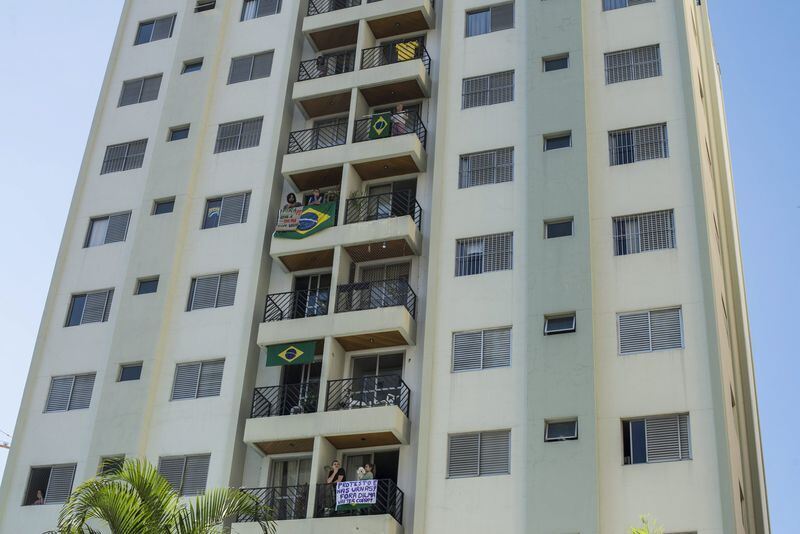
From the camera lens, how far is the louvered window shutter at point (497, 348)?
3469 centimetres

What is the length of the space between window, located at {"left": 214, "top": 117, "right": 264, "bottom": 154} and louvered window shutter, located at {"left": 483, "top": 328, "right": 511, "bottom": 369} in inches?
560

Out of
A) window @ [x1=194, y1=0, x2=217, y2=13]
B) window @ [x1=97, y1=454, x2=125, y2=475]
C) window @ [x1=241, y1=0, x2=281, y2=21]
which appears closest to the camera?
window @ [x1=97, y1=454, x2=125, y2=475]

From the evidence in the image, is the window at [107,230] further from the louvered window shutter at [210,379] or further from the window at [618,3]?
the window at [618,3]

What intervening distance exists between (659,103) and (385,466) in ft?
52.6

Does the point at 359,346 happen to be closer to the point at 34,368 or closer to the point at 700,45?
the point at 34,368

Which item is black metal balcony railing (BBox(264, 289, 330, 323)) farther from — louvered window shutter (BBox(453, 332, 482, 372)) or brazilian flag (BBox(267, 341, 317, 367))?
louvered window shutter (BBox(453, 332, 482, 372))

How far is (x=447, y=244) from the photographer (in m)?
37.8

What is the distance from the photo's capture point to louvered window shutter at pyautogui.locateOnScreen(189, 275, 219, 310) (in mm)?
40469

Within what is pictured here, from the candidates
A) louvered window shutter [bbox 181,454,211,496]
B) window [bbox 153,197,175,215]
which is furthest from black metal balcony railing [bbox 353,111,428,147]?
louvered window shutter [bbox 181,454,211,496]

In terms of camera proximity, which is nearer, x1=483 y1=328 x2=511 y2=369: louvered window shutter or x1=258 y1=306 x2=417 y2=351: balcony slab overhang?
x1=483 y1=328 x2=511 y2=369: louvered window shutter

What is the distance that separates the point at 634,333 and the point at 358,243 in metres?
10.7

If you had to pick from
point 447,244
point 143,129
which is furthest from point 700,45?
point 143,129

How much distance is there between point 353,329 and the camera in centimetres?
3688

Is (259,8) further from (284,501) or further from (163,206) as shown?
(284,501)
